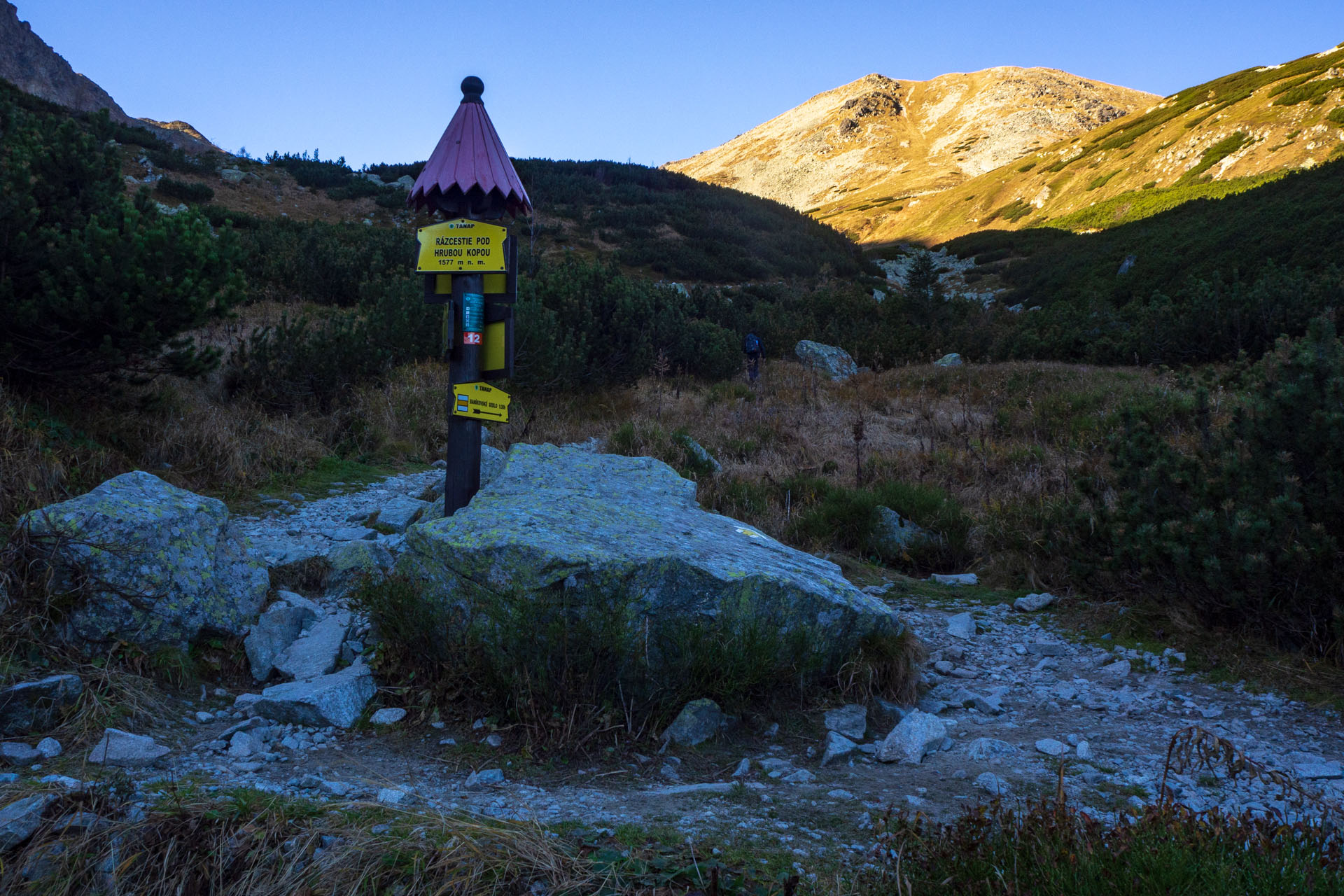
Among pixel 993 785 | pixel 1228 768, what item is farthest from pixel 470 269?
pixel 1228 768

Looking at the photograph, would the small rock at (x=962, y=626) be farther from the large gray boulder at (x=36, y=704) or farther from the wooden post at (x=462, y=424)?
the large gray boulder at (x=36, y=704)

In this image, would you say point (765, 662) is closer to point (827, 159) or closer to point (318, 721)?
point (318, 721)

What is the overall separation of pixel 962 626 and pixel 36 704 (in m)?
4.25

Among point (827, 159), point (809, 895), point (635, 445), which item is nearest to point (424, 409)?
point (635, 445)

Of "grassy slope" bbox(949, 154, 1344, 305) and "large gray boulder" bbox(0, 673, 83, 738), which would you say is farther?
"grassy slope" bbox(949, 154, 1344, 305)

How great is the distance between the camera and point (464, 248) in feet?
15.0

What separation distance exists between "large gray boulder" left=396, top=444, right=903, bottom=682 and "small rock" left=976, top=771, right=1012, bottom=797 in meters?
0.97

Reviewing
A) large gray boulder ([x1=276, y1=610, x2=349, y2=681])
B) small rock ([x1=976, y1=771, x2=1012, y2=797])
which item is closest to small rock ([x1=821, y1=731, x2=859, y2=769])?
small rock ([x1=976, y1=771, x2=1012, y2=797])

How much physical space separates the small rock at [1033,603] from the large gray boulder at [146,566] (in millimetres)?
4244

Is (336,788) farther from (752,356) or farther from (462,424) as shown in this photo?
(752,356)

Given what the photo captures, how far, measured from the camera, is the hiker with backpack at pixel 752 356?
16.0 m

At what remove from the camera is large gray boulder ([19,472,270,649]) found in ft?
10.9

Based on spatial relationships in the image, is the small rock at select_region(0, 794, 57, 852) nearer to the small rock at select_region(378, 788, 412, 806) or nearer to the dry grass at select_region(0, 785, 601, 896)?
the dry grass at select_region(0, 785, 601, 896)

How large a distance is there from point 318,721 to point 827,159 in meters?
118
